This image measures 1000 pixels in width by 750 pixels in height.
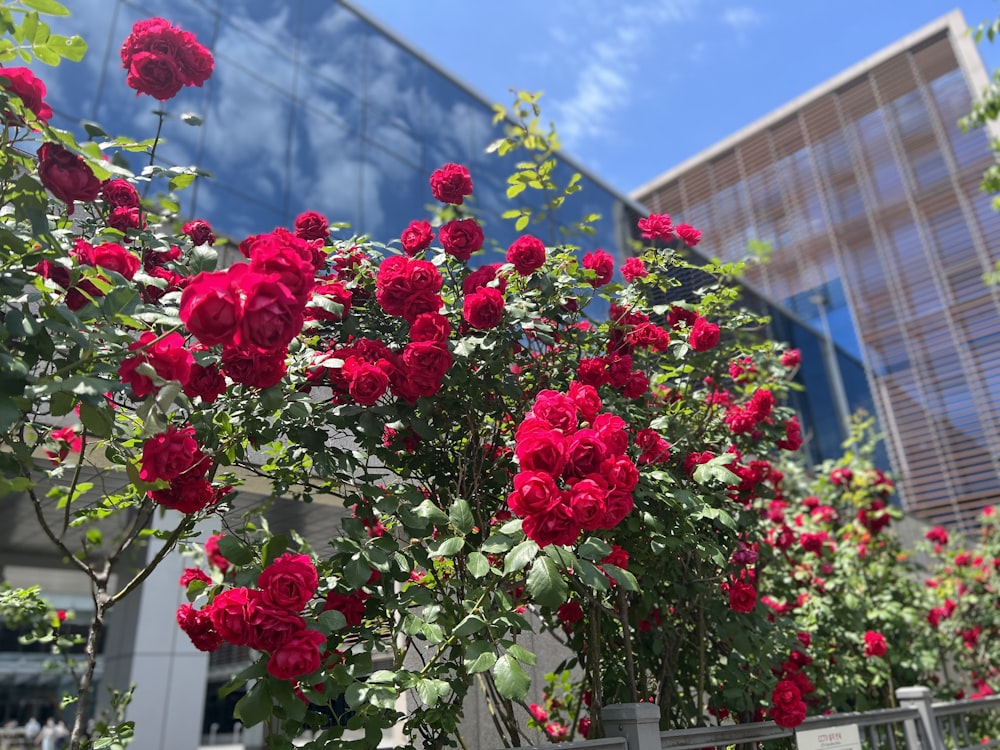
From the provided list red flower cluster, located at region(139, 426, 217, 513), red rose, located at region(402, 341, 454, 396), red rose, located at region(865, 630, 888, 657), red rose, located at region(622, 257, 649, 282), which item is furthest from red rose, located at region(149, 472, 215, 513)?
red rose, located at region(865, 630, 888, 657)

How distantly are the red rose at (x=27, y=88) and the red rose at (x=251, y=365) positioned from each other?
579 millimetres

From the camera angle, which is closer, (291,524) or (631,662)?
(631,662)

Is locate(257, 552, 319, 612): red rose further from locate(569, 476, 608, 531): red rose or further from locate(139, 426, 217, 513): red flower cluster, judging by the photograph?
locate(569, 476, 608, 531): red rose

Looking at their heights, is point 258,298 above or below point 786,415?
below

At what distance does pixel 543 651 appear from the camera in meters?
3.58

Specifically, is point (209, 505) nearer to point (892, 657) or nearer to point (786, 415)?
point (786, 415)

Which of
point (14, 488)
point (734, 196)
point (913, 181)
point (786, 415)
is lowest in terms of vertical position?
point (14, 488)

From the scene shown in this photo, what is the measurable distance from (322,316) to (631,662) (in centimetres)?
154

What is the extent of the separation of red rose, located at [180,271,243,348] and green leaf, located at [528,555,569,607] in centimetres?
78

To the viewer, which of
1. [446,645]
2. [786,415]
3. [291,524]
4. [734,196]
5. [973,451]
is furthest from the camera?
[734,196]

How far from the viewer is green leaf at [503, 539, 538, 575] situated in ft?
4.89

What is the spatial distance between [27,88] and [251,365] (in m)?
0.67

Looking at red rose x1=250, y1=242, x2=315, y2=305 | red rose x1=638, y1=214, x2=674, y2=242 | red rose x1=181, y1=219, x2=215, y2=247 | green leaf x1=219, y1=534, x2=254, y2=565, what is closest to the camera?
red rose x1=250, y1=242, x2=315, y2=305

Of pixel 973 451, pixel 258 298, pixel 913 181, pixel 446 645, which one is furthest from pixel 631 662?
pixel 913 181
